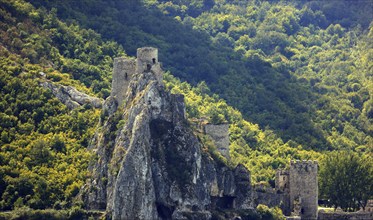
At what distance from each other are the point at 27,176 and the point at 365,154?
178 feet

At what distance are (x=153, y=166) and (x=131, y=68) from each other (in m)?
13.6

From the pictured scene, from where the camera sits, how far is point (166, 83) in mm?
162500

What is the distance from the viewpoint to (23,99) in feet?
435

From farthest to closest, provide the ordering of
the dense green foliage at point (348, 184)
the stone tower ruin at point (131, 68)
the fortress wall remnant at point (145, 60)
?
the dense green foliage at point (348, 184) < the stone tower ruin at point (131, 68) < the fortress wall remnant at point (145, 60)

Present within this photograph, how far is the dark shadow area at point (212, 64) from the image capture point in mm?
166875

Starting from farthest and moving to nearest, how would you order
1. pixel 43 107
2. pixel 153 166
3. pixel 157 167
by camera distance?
pixel 43 107, pixel 157 167, pixel 153 166

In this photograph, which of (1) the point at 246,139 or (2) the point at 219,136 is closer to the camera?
(2) the point at 219,136

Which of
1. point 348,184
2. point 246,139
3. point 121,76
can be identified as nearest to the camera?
point 121,76

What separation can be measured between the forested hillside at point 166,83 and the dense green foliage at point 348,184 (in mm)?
10891

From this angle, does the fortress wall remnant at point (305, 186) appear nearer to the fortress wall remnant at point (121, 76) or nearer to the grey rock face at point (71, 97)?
the fortress wall remnant at point (121, 76)

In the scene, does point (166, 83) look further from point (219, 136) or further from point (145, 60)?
point (145, 60)

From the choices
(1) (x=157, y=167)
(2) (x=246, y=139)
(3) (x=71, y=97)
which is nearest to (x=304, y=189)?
(1) (x=157, y=167)

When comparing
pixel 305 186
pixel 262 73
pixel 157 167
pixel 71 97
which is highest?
pixel 262 73

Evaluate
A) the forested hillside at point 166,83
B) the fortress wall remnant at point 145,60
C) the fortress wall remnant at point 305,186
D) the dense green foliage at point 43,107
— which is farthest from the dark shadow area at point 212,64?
the fortress wall remnant at point 145,60
